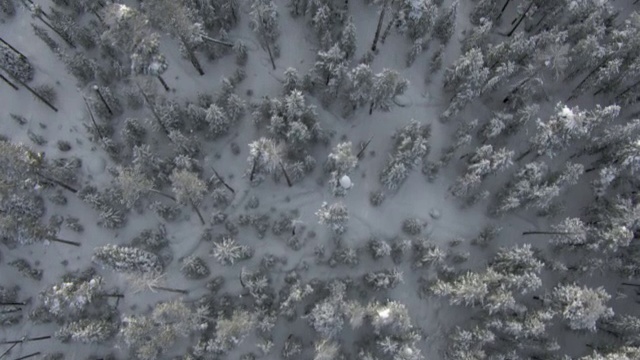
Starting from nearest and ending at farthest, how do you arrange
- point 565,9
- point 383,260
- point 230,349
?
point 230,349 < point 383,260 < point 565,9

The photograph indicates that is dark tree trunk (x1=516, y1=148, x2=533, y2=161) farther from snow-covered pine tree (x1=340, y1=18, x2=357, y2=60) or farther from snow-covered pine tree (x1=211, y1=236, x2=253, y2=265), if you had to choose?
snow-covered pine tree (x1=211, y1=236, x2=253, y2=265)

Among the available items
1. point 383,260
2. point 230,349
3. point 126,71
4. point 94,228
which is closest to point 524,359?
point 383,260

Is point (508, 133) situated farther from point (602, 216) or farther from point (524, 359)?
point (524, 359)

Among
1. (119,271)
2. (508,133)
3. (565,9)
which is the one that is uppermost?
(565,9)

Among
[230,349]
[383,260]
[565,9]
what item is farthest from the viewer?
[565,9]

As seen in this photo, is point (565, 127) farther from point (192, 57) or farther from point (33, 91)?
point (33, 91)

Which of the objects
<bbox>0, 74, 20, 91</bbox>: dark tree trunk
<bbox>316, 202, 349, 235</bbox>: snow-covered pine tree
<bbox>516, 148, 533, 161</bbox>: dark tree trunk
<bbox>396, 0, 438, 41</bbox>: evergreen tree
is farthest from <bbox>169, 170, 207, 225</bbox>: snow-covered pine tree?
<bbox>516, 148, 533, 161</bbox>: dark tree trunk

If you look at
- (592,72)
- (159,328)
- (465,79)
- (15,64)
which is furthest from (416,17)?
(15,64)
